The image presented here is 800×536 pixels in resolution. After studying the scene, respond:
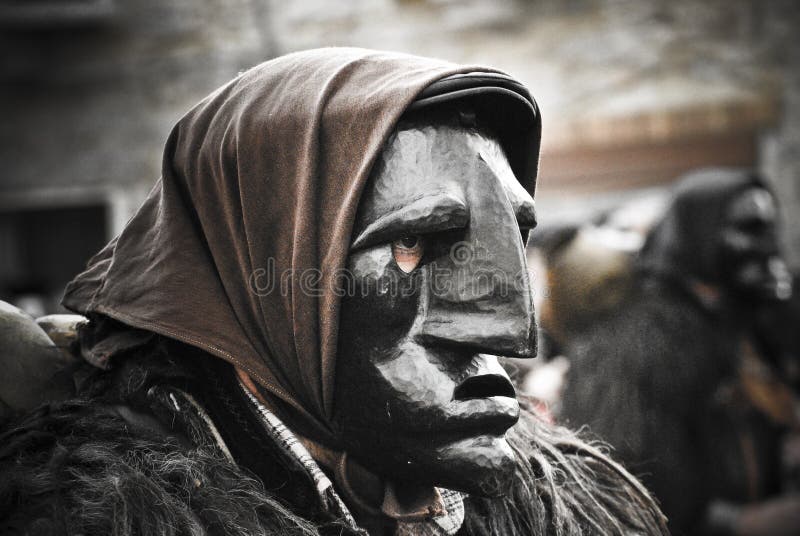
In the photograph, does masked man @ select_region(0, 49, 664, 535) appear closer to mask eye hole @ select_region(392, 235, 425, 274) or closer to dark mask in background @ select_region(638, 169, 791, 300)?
mask eye hole @ select_region(392, 235, 425, 274)

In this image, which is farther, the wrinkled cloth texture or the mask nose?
the wrinkled cloth texture

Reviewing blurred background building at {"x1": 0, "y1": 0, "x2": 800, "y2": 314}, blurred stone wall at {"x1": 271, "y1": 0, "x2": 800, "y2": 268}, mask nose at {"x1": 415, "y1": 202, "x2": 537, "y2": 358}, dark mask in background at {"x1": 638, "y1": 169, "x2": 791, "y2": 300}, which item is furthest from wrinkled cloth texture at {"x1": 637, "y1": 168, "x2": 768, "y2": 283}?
blurred stone wall at {"x1": 271, "y1": 0, "x2": 800, "y2": 268}

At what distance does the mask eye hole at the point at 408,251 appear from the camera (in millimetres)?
1466

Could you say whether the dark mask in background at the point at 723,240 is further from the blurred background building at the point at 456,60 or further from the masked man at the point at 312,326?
the blurred background building at the point at 456,60

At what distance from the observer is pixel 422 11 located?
8117 millimetres

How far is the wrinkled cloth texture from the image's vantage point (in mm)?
4148

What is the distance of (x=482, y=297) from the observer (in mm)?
1445

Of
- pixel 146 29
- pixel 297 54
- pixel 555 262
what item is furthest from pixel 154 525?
pixel 146 29

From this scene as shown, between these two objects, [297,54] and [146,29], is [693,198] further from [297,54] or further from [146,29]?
[146,29]

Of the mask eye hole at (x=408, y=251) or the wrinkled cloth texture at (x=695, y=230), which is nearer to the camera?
the mask eye hole at (x=408, y=251)

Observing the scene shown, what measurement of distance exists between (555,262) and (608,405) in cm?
105

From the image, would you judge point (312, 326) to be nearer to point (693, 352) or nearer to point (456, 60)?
point (693, 352)

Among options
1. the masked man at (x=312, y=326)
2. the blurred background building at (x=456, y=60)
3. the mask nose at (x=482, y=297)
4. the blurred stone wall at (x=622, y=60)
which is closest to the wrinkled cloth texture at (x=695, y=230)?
the masked man at (x=312, y=326)

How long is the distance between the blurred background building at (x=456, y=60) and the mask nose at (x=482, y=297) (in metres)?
6.01
